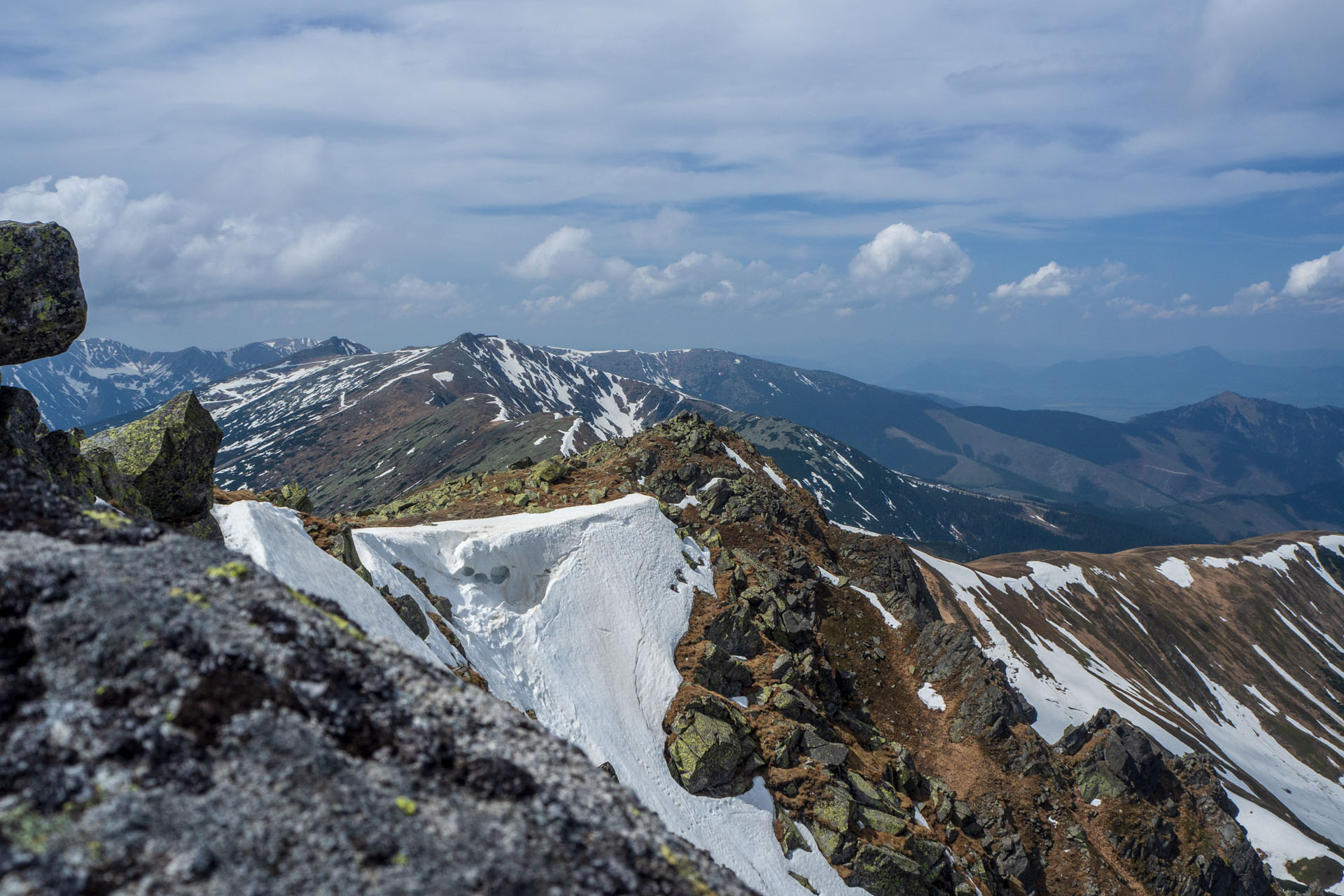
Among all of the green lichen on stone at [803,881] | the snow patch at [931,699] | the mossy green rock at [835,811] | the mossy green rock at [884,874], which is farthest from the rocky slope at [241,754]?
the snow patch at [931,699]

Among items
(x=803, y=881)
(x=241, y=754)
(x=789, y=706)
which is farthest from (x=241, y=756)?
(x=789, y=706)

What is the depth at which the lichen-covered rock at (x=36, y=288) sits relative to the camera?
13367 millimetres

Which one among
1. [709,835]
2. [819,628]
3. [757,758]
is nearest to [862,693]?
[819,628]

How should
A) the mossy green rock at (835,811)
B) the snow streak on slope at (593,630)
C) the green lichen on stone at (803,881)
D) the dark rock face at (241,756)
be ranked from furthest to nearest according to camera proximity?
the mossy green rock at (835,811) → the snow streak on slope at (593,630) → the green lichen on stone at (803,881) → the dark rock face at (241,756)

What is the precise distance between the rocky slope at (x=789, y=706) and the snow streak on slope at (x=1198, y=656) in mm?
27868

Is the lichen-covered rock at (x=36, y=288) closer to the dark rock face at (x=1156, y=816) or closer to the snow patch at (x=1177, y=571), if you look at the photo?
the dark rock face at (x=1156, y=816)

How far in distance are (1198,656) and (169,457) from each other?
7275 inches

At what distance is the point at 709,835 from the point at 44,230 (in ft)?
94.8

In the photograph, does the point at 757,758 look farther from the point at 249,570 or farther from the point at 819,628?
the point at 249,570

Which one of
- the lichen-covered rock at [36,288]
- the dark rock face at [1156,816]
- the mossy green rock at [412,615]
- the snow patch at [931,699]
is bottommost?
the dark rock face at [1156,816]

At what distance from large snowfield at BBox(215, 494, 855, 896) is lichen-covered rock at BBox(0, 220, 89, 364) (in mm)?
8749

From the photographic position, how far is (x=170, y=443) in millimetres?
19812

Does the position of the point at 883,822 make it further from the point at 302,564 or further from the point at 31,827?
the point at 31,827

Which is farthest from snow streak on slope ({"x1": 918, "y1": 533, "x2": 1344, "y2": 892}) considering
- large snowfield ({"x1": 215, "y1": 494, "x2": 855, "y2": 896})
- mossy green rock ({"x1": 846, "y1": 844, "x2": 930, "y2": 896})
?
large snowfield ({"x1": 215, "y1": 494, "x2": 855, "y2": 896})
